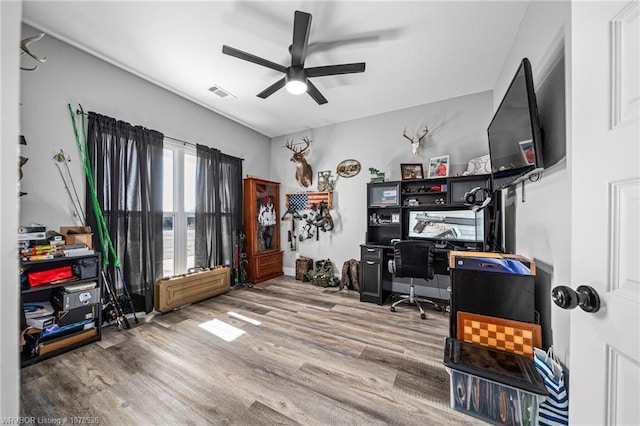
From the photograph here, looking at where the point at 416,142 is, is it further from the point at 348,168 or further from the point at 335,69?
the point at 335,69

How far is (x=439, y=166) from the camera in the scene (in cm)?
319

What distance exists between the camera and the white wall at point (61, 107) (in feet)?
6.64

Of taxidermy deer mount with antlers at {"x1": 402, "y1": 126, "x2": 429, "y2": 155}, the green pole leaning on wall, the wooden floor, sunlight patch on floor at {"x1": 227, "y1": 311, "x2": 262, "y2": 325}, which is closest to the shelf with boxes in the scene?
the wooden floor

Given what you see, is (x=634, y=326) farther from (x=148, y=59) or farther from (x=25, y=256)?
(x=148, y=59)

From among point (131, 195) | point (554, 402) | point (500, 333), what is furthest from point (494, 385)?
point (131, 195)

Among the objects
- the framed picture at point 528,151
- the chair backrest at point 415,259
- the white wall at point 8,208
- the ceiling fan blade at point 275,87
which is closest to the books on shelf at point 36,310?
the white wall at point 8,208

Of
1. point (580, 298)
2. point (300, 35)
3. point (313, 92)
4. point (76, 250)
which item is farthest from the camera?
point (313, 92)

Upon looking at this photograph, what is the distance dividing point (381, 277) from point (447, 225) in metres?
1.16

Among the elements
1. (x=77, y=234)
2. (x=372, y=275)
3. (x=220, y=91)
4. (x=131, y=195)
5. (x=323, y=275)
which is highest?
(x=220, y=91)

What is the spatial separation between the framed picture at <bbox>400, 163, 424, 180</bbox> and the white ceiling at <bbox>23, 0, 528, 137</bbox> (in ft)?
3.18

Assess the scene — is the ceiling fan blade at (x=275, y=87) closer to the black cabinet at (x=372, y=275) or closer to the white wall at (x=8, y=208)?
the white wall at (x=8, y=208)

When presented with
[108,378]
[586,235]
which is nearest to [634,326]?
[586,235]

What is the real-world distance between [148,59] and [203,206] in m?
1.86

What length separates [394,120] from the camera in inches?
143
